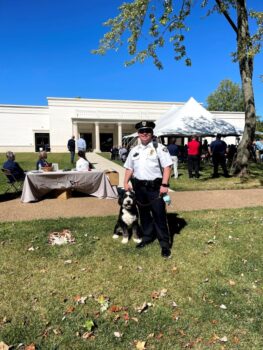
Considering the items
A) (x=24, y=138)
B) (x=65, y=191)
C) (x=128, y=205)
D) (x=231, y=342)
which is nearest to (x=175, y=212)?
(x=128, y=205)

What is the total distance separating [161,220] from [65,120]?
40.2m

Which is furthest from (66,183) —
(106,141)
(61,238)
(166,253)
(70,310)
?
(106,141)

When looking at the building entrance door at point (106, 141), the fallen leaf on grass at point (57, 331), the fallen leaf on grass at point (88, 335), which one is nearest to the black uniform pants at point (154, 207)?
the fallen leaf on grass at point (88, 335)

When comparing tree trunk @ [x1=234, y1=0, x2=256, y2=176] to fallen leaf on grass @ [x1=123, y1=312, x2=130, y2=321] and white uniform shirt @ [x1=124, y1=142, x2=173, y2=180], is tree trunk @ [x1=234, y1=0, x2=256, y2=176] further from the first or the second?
fallen leaf on grass @ [x1=123, y1=312, x2=130, y2=321]

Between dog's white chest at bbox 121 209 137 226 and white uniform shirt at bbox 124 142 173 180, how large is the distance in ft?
2.16

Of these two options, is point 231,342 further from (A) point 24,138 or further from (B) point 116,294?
(A) point 24,138

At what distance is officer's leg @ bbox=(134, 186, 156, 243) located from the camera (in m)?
4.82

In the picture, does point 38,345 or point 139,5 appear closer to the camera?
point 38,345

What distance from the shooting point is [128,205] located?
16.2ft

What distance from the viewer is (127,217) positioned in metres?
5.07

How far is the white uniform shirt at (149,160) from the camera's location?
15.1ft

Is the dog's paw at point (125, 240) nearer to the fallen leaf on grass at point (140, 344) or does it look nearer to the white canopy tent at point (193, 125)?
the fallen leaf on grass at point (140, 344)

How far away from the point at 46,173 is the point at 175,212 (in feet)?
11.8

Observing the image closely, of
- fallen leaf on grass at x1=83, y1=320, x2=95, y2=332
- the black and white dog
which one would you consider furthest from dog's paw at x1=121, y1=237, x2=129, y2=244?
fallen leaf on grass at x1=83, y1=320, x2=95, y2=332
